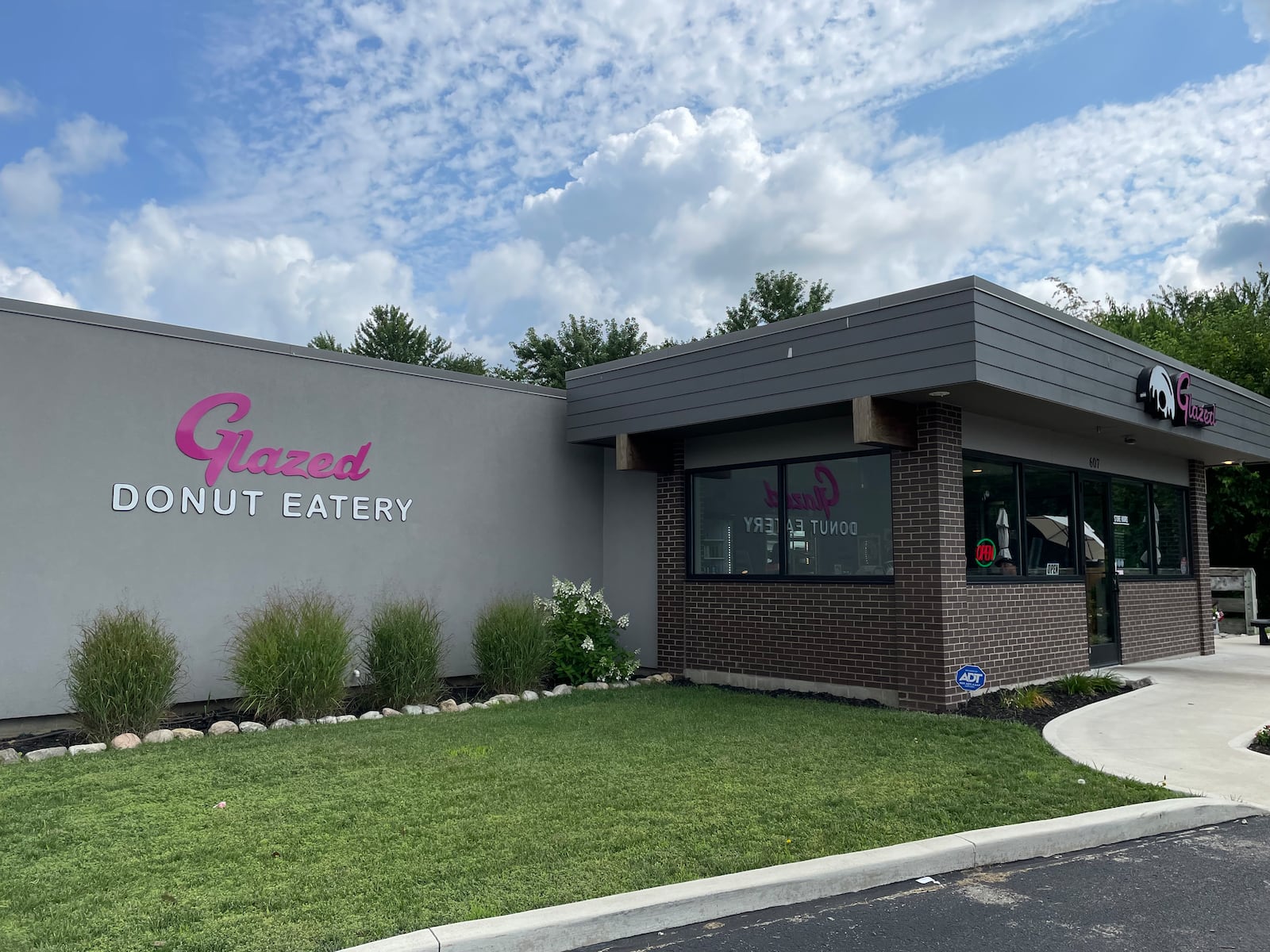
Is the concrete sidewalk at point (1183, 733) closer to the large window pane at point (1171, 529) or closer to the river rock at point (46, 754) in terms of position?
the large window pane at point (1171, 529)

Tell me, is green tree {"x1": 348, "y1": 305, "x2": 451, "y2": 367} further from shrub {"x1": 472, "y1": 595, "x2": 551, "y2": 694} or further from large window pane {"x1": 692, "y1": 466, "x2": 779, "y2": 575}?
shrub {"x1": 472, "y1": 595, "x2": 551, "y2": 694}

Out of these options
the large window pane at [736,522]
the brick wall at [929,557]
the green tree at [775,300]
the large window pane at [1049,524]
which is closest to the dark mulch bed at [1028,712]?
the brick wall at [929,557]

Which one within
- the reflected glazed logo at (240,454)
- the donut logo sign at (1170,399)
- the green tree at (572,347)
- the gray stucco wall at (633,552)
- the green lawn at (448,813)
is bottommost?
the green lawn at (448,813)

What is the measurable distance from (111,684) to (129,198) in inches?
395

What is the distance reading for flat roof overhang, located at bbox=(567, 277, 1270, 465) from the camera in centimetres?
858

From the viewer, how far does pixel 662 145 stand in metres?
22.4

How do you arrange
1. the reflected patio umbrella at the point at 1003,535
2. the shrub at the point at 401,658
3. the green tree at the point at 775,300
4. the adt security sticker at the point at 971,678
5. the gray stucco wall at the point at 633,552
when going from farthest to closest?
the green tree at the point at 775,300 < the gray stucco wall at the point at 633,552 < the reflected patio umbrella at the point at 1003,535 < the shrub at the point at 401,658 < the adt security sticker at the point at 971,678

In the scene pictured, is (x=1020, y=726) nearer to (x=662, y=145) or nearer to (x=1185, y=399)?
Answer: (x=1185, y=399)

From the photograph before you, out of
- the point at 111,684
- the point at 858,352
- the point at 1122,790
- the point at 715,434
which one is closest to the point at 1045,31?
the point at 858,352

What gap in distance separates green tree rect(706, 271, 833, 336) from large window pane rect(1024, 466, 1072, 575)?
2928cm

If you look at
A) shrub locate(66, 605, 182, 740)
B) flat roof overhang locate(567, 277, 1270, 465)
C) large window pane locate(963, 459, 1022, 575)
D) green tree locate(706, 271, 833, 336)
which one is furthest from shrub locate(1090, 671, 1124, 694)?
green tree locate(706, 271, 833, 336)

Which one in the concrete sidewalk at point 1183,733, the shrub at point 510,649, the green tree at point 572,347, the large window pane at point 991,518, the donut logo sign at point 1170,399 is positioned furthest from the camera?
the green tree at point 572,347

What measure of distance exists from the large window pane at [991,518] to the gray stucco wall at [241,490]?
442 cm

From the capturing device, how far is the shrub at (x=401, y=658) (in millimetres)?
9648
